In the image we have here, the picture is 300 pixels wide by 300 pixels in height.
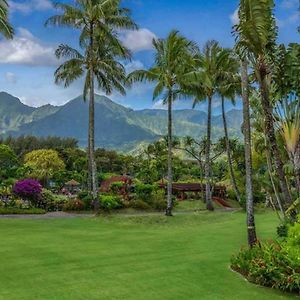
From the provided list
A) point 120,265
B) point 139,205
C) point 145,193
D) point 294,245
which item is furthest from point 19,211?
point 294,245

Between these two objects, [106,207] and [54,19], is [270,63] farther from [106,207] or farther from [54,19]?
[106,207]

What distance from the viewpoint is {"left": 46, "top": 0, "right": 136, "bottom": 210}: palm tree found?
2783 centimetres

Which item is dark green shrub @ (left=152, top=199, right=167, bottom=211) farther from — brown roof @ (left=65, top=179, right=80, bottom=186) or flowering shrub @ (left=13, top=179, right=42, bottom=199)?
brown roof @ (left=65, top=179, right=80, bottom=186)

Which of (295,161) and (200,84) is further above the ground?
(200,84)

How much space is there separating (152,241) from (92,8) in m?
16.0

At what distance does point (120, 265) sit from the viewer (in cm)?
1273

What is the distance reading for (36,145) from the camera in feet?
394

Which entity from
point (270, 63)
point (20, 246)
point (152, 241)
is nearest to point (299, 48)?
point (270, 63)

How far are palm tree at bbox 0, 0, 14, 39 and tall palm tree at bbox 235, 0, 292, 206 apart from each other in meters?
12.1

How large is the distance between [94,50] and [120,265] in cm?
1994

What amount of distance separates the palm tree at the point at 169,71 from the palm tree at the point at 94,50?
1.66 metres

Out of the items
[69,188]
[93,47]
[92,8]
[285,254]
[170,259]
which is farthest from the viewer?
[69,188]

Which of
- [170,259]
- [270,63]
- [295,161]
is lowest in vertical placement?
[170,259]

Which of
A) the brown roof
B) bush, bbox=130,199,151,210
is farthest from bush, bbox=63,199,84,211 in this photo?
the brown roof
